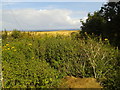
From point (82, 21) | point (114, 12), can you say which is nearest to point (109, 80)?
point (114, 12)

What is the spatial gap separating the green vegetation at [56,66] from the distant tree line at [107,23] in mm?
2450

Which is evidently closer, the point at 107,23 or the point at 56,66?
the point at 56,66

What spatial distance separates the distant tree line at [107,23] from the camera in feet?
25.0

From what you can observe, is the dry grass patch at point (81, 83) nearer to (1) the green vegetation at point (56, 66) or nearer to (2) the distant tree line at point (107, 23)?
(1) the green vegetation at point (56, 66)

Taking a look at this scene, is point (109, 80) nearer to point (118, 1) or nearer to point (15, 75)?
point (15, 75)

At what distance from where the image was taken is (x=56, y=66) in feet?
16.7

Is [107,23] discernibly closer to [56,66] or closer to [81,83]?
[56,66]

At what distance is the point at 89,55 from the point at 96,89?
129 cm

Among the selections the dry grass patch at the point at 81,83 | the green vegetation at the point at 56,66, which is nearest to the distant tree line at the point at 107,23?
the green vegetation at the point at 56,66

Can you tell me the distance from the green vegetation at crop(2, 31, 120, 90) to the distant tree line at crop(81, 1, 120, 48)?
2450 millimetres

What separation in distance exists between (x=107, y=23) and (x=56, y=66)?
415cm

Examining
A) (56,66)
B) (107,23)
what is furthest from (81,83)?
(107,23)

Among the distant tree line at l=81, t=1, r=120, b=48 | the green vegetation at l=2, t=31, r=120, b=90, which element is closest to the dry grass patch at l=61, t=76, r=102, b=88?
the green vegetation at l=2, t=31, r=120, b=90

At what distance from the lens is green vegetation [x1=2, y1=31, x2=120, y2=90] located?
3.92 meters
